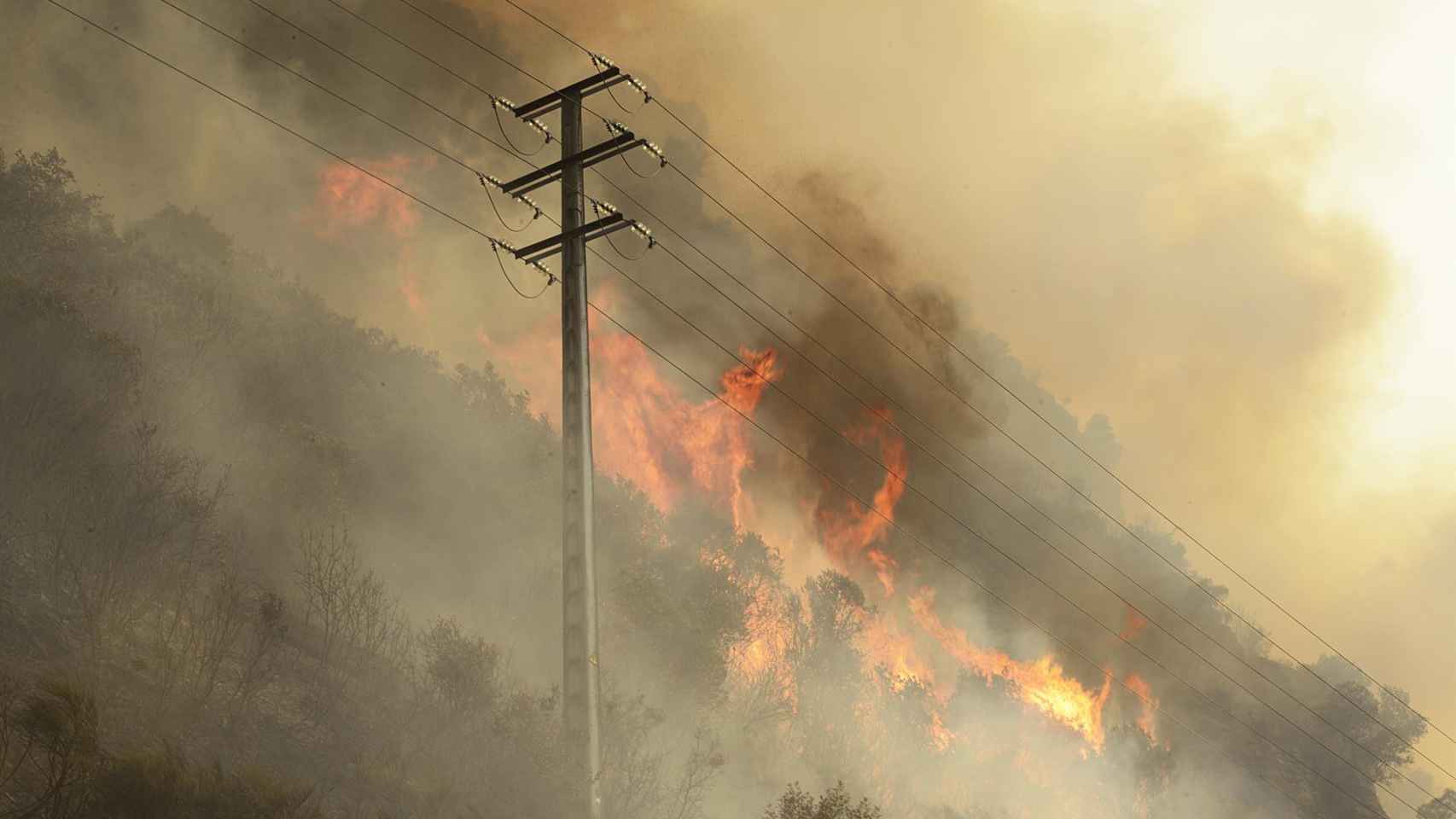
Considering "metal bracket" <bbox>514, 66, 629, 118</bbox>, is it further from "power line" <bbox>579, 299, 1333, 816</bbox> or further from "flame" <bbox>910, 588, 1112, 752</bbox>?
"flame" <bbox>910, 588, 1112, 752</bbox>

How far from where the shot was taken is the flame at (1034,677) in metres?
73.4

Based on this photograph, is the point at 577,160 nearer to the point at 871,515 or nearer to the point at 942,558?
the point at 871,515

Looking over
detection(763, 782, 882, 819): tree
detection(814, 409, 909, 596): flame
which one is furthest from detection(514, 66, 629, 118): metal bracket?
detection(814, 409, 909, 596): flame

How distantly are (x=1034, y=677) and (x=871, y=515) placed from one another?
1317cm

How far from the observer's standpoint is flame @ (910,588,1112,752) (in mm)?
73375

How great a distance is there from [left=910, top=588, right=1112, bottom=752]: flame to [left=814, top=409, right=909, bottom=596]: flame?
3.47 meters

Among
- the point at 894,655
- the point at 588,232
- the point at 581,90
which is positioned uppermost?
the point at 894,655

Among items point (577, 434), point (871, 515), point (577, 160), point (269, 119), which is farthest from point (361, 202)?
point (577, 434)

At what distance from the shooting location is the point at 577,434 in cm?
2747

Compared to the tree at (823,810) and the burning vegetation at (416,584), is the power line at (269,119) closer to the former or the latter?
the burning vegetation at (416,584)

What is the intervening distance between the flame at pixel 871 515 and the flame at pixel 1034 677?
137 inches

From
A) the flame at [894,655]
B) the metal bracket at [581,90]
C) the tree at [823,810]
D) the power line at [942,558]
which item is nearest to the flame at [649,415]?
the power line at [942,558]

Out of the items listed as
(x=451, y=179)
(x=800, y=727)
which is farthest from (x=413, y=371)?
(x=800, y=727)

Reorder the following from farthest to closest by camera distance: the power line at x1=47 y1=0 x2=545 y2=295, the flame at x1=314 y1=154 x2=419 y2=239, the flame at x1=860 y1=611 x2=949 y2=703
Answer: the flame at x1=860 y1=611 x2=949 y2=703 < the flame at x1=314 y1=154 x2=419 y2=239 < the power line at x1=47 y1=0 x2=545 y2=295
